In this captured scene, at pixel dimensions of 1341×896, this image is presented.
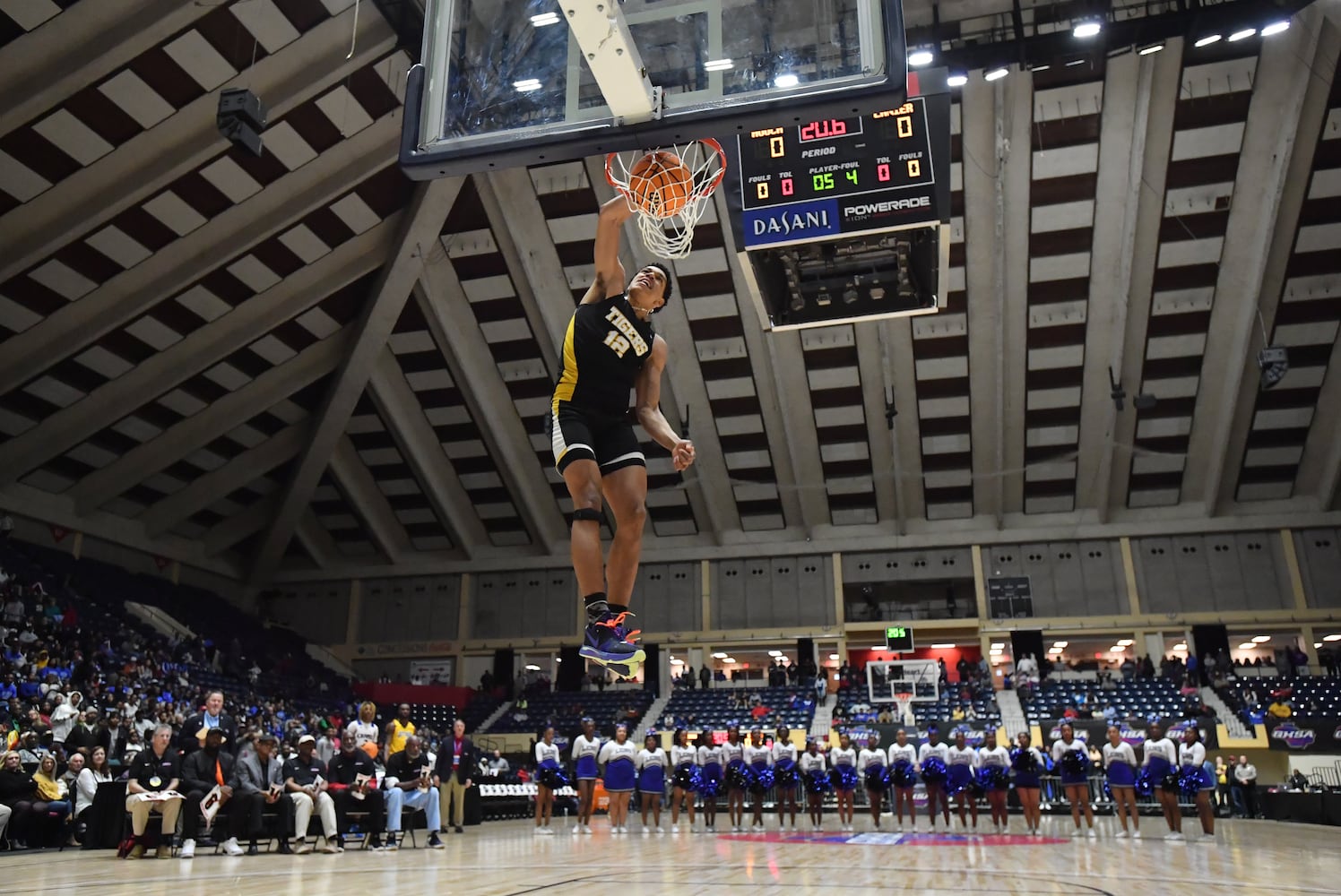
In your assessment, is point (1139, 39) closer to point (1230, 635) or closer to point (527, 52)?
point (527, 52)

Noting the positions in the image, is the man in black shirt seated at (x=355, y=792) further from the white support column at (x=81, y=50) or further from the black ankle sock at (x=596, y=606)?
the white support column at (x=81, y=50)

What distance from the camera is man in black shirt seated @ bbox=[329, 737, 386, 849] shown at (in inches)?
442

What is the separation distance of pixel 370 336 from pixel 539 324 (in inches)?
182

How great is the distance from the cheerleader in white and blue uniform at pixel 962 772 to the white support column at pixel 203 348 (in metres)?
18.2

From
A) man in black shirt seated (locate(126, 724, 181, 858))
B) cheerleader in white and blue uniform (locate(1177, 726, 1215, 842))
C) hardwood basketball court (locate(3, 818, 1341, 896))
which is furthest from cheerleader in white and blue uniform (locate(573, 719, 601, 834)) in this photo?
cheerleader in white and blue uniform (locate(1177, 726, 1215, 842))

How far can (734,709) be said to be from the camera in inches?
1128

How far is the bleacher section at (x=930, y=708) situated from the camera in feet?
84.2

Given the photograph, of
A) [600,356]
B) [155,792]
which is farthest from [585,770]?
[600,356]

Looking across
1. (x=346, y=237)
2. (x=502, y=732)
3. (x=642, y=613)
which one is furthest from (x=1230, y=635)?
(x=346, y=237)

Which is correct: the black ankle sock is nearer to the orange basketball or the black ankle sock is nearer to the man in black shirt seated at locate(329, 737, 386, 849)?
the orange basketball

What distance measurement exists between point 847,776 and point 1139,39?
47.2 feet

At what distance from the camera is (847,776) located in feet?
52.6

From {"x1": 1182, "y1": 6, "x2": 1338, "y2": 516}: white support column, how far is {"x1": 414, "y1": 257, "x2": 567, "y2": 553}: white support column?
19.9 meters

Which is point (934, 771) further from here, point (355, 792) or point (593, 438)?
point (593, 438)
